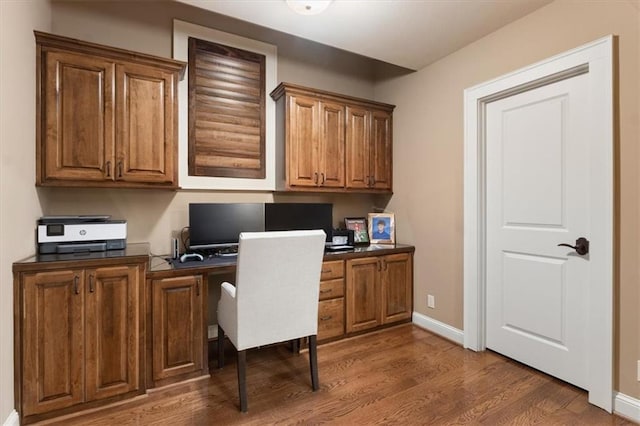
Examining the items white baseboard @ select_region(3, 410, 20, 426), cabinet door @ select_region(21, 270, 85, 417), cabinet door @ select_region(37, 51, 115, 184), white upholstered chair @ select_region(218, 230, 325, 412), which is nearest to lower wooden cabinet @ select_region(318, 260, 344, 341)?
white upholstered chair @ select_region(218, 230, 325, 412)

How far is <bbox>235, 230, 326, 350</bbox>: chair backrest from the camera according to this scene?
1.85 metres

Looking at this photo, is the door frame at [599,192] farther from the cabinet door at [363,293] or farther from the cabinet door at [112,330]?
the cabinet door at [112,330]

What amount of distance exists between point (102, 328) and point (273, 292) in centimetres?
106

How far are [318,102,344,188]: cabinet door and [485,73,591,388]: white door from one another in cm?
133

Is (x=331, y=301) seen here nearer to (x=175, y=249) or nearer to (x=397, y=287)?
(x=397, y=287)

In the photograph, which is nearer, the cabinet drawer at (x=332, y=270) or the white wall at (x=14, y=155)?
the white wall at (x=14, y=155)

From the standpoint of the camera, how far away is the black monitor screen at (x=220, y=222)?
2678 mm

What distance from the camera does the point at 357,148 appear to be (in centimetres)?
336

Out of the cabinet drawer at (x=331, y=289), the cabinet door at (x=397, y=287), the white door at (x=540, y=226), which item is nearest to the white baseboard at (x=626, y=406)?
the white door at (x=540, y=226)

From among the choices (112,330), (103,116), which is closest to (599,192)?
(112,330)

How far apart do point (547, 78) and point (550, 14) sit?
1.43ft

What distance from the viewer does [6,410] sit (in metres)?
1.62

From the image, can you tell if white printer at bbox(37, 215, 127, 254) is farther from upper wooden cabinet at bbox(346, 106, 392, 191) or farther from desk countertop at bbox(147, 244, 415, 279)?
upper wooden cabinet at bbox(346, 106, 392, 191)

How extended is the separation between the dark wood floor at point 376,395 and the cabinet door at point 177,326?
16cm
